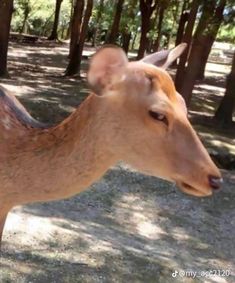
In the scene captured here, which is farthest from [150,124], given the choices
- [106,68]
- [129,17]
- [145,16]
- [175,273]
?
[129,17]

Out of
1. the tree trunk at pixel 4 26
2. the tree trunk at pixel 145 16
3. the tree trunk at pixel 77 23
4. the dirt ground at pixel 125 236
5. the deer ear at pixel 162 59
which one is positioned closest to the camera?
the deer ear at pixel 162 59

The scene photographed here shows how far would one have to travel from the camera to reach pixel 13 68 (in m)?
A: 19.8

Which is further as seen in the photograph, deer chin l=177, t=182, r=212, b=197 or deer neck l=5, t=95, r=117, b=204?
deer neck l=5, t=95, r=117, b=204

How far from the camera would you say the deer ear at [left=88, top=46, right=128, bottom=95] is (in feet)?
8.56

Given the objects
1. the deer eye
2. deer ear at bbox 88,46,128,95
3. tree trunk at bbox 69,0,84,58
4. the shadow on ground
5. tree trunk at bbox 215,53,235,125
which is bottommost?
the shadow on ground

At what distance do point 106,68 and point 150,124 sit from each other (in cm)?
34

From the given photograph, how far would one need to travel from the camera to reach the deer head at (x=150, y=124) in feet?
8.71

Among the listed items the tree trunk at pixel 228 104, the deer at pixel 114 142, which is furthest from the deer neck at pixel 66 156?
the tree trunk at pixel 228 104

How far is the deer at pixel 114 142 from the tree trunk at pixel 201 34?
1012 centimetres

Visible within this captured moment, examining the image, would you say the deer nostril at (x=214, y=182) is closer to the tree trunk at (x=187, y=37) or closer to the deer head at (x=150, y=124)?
the deer head at (x=150, y=124)

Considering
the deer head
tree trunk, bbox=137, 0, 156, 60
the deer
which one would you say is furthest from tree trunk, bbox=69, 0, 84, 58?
the deer head

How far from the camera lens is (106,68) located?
104 inches

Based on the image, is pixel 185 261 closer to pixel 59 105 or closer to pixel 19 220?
pixel 19 220

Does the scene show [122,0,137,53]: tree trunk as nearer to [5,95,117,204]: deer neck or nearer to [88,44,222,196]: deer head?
[5,95,117,204]: deer neck
